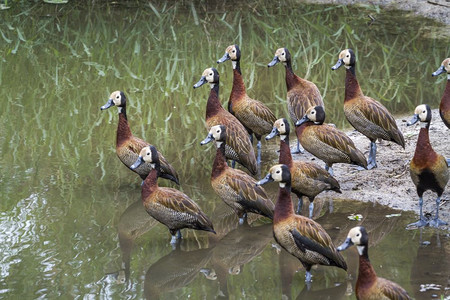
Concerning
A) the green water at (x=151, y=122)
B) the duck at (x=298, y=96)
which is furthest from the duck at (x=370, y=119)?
the green water at (x=151, y=122)

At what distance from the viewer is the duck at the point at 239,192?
8.00 m

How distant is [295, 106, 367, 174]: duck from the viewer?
8711 millimetres

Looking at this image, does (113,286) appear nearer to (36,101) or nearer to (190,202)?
(190,202)

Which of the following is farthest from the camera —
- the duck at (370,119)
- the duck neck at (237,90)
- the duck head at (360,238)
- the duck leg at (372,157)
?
the duck neck at (237,90)

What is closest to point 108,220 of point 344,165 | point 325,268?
point 325,268

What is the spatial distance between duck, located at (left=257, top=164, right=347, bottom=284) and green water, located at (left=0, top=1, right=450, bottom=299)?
0.25 meters

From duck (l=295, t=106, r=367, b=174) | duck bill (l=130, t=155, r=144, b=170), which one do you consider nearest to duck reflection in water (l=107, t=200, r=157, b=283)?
duck bill (l=130, t=155, r=144, b=170)

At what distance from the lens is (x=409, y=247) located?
7.53 m

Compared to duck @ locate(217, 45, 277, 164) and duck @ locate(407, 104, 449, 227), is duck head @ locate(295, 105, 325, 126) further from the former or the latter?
duck @ locate(407, 104, 449, 227)

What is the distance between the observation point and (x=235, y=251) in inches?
304

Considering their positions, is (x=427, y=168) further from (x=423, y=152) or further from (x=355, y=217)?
(x=355, y=217)

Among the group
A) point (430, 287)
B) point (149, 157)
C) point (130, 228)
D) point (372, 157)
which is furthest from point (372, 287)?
point (372, 157)

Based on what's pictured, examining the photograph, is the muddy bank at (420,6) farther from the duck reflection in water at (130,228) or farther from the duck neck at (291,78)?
the duck reflection in water at (130,228)

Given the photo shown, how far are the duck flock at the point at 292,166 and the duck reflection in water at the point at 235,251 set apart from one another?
20cm
